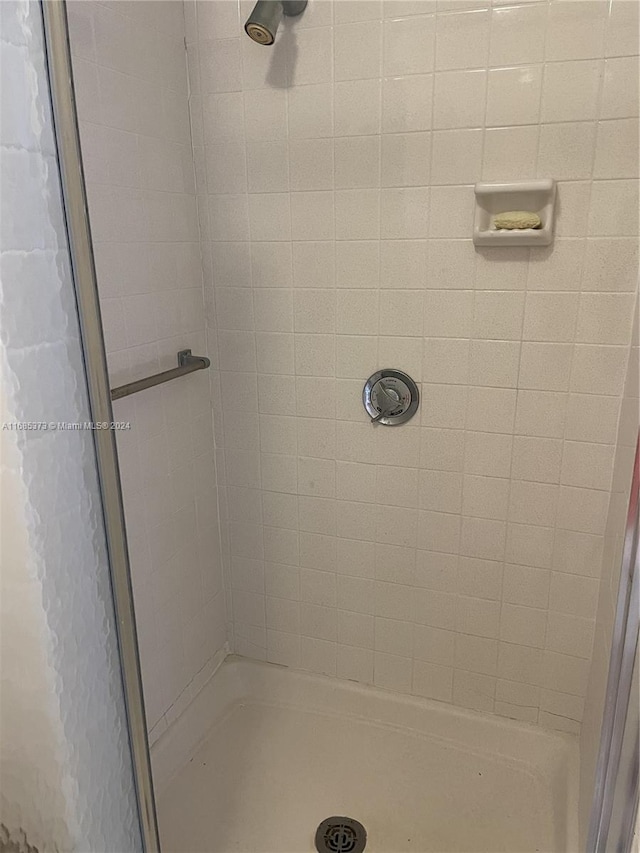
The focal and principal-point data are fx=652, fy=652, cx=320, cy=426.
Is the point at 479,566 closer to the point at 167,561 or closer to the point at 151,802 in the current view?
the point at 167,561

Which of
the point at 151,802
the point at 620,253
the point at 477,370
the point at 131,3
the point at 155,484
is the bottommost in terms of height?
the point at 151,802

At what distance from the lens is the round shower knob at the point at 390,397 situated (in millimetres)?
1500

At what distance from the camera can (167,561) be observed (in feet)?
5.17

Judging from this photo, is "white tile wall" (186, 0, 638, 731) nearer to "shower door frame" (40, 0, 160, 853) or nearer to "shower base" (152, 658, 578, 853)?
"shower base" (152, 658, 578, 853)

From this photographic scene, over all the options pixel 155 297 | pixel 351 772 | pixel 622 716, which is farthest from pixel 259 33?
pixel 351 772

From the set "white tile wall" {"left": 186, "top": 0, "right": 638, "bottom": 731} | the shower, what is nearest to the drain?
the shower

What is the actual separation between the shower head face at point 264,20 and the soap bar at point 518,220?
1.90 ft

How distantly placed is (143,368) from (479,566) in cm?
91

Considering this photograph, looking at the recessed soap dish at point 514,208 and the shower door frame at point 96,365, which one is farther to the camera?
the recessed soap dish at point 514,208

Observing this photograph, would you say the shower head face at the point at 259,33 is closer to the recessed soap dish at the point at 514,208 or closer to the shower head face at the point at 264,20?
the shower head face at the point at 264,20

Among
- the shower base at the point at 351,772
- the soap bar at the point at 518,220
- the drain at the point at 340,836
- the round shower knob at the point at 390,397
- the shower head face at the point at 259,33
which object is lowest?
the drain at the point at 340,836

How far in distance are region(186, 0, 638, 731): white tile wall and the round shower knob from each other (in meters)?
0.03

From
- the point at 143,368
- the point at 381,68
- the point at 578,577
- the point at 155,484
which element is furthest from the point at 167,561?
the point at 381,68

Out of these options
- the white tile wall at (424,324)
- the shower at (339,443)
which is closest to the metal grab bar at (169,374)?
the shower at (339,443)
